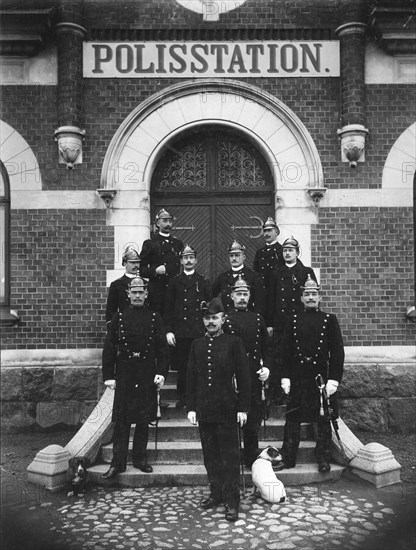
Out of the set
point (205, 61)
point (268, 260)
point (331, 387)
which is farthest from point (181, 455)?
point (205, 61)

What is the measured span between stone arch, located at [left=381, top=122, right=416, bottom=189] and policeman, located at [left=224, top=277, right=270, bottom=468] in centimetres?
355

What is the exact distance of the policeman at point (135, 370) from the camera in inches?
232

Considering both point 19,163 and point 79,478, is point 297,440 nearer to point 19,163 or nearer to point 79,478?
point 79,478

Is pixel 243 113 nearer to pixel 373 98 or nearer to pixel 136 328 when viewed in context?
pixel 373 98

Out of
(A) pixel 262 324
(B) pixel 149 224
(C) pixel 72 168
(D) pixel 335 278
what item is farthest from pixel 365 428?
(C) pixel 72 168

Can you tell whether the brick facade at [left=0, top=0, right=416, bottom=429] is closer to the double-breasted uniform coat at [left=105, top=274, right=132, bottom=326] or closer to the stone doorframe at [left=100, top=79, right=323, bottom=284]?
the stone doorframe at [left=100, top=79, right=323, bottom=284]

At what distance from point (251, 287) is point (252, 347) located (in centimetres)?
109

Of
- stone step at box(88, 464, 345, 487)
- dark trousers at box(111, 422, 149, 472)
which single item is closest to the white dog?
stone step at box(88, 464, 345, 487)

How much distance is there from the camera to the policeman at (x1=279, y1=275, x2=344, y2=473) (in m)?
5.89

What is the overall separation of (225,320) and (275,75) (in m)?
4.29

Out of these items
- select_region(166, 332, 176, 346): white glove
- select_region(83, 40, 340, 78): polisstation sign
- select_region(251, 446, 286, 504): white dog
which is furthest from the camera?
select_region(83, 40, 340, 78): polisstation sign

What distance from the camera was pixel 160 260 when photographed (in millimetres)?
7453

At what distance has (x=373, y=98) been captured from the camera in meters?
8.46

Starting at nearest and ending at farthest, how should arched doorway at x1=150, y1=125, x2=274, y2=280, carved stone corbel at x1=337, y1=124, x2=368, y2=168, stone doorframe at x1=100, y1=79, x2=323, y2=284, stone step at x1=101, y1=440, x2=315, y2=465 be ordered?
stone step at x1=101, y1=440, x2=315, y2=465 < carved stone corbel at x1=337, y1=124, x2=368, y2=168 < stone doorframe at x1=100, y1=79, x2=323, y2=284 < arched doorway at x1=150, y1=125, x2=274, y2=280
